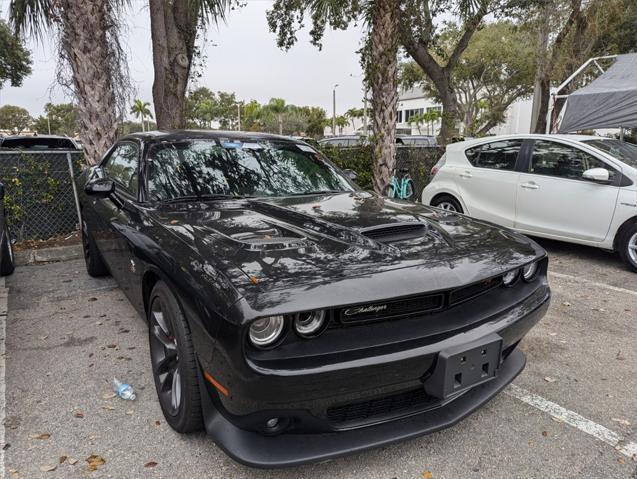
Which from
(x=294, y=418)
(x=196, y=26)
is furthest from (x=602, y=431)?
(x=196, y=26)

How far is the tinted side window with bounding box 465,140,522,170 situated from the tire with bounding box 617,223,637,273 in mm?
1601

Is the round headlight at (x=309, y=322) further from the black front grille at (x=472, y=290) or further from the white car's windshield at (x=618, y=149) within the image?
the white car's windshield at (x=618, y=149)

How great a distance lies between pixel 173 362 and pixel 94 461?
563 mm

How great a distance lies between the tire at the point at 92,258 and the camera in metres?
4.78

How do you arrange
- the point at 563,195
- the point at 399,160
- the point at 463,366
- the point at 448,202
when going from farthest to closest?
the point at 399,160
the point at 448,202
the point at 563,195
the point at 463,366

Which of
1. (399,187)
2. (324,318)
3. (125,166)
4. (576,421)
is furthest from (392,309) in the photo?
(399,187)

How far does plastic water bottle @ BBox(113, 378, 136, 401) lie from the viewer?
272cm

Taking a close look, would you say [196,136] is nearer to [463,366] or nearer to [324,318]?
[324,318]

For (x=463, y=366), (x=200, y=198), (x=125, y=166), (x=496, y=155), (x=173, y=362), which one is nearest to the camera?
(x=463, y=366)

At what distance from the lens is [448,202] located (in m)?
6.96

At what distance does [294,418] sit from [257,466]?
22 cm

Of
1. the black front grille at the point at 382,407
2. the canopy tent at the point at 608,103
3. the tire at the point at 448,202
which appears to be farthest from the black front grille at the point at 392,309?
the canopy tent at the point at 608,103

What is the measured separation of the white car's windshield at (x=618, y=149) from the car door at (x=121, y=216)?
535 cm

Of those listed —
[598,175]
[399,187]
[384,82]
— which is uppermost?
[384,82]
